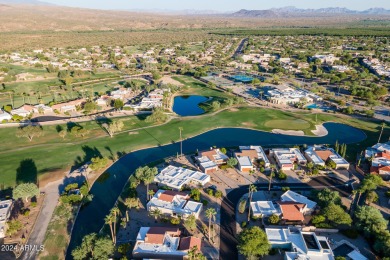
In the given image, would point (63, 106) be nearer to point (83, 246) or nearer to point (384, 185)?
point (83, 246)

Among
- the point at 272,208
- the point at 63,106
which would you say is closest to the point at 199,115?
the point at 63,106

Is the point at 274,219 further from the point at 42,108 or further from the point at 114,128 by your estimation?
the point at 42,108

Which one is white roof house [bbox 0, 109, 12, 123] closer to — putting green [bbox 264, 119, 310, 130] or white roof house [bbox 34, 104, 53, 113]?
white roof house [bbox 34, 104, 53, 113]

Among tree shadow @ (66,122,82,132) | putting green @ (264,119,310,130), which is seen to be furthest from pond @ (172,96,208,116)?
tree shadow @ (66,122,82,132)

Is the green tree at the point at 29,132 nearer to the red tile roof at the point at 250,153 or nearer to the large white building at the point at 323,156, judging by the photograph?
the red tile roof at the point at 250,153

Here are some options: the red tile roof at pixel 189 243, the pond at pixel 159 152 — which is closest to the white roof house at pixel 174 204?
the red tile roof at pixel 189 243

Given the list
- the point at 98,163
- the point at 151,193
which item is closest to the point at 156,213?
the point at 151,193
